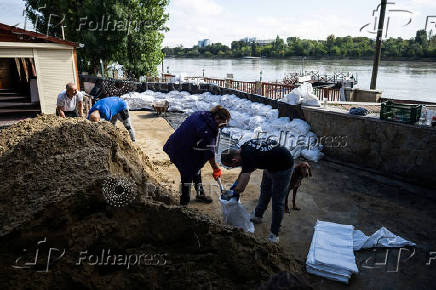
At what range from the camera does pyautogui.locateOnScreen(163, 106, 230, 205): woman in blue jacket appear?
12.9 ft

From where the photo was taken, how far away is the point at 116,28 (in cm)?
1766

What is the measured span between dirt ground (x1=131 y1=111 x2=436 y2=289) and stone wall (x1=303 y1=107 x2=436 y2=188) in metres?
0.27

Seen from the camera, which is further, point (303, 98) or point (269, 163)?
point (303, 98)

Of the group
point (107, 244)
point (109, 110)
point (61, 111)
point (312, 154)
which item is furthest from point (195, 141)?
Answer: point (312, 154)

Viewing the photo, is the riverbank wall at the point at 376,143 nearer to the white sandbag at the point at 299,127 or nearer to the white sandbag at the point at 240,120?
the white sandbag at the point at 299,127

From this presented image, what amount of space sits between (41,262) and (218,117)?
2.40 meters

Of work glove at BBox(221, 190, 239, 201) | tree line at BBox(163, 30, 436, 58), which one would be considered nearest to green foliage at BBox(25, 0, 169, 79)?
tree line at BBox(163, 30, 436, 58)

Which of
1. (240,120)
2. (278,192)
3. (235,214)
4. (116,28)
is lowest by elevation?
(235,214)

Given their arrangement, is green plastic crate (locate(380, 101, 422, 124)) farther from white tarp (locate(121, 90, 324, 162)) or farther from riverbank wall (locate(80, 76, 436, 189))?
white tarp (locate(121, 90, 324, 162))

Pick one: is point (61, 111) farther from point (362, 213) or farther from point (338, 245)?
point (362, 213)

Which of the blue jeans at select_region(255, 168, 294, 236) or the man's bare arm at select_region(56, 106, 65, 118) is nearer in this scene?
the blue jeans at select_region(255, 168, 294, 236)

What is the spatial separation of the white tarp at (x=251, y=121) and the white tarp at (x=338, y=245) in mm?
3244

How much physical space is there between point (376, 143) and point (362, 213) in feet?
7.54

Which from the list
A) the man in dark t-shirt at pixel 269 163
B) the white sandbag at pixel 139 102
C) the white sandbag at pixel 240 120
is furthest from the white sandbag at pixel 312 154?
the white sandbag at pixel 139 102
